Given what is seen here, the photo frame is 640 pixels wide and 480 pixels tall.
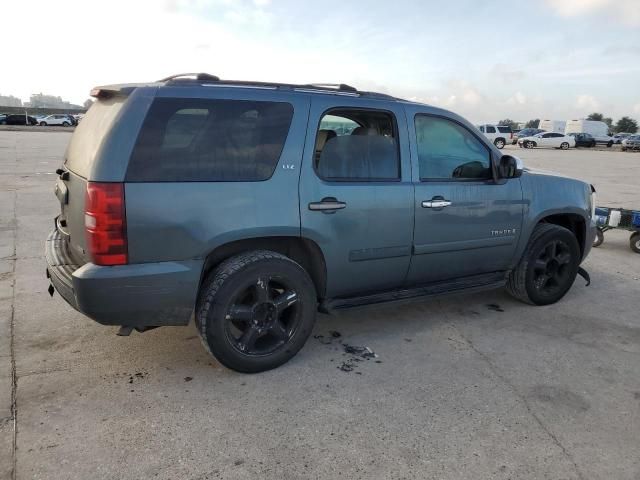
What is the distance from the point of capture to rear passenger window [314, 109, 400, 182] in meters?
3.48

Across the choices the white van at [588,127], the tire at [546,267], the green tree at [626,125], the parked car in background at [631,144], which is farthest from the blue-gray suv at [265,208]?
the green tree at [626,125]

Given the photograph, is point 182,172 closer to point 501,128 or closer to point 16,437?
point 16,437

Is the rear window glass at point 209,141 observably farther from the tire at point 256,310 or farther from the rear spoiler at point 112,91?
the tire at point 256,310

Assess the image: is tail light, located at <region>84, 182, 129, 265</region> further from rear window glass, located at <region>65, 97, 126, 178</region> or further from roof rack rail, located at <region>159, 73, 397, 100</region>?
roof rack rail, located at <region>159, 73, 397, 100</region>

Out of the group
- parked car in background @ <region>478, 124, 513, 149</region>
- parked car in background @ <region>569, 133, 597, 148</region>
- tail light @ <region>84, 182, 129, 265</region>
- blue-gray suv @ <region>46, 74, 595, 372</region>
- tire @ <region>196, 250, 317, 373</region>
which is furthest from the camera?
parked car in background @ <region>569, 133, 597, 148</region>

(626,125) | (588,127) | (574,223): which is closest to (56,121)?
(574,223)

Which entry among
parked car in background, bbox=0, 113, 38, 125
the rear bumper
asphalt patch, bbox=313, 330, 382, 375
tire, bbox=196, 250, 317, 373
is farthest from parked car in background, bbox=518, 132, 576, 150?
parked car in background, bbox=0, 113, 38, 125

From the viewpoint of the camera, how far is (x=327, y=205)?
11.0 feet

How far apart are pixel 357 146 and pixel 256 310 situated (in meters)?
1.40

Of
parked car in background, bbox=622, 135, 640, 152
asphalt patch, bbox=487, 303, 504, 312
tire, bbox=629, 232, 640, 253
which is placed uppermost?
parked car in background, bbox=622, 135, 640, 152

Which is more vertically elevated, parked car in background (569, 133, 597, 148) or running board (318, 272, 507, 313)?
parked car in background (569, 133, 597, 148)

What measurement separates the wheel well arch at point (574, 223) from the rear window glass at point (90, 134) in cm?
400

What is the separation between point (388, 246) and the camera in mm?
3678

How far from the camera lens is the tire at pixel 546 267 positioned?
4590 mm
